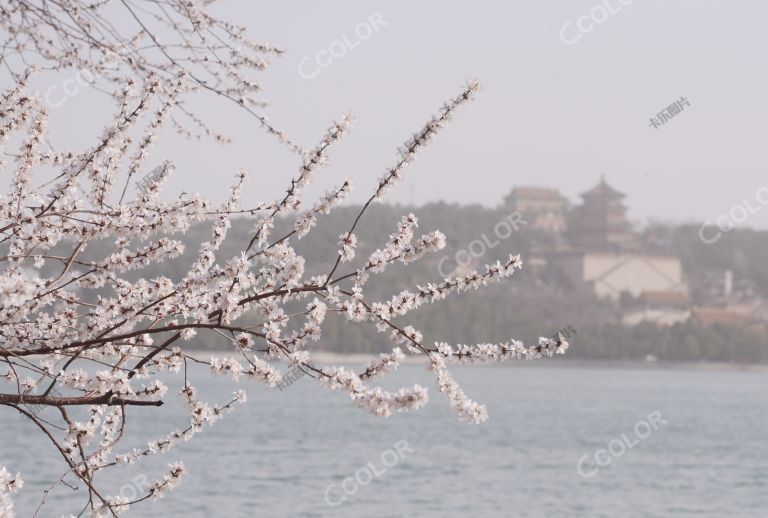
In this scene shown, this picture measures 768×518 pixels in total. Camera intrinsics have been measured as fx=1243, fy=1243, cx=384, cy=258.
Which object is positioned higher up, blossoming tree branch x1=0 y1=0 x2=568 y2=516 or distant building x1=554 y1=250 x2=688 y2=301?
distant building x1=554 y1=250 x2=688 y2=301

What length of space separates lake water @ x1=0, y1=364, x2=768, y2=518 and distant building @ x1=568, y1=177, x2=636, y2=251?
1945 inches

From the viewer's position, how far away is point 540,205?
131125 millimetres

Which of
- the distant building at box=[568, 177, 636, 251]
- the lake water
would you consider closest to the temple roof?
the distant building at box=[568, 177, 636, 251]

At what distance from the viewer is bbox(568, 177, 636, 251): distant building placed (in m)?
109

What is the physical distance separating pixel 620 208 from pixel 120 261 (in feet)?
372

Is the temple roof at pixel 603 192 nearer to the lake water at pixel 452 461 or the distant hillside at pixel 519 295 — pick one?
the distant hillside at pixel 519 295

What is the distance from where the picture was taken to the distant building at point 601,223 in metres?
109

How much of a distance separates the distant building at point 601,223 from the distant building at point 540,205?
21.4 ft

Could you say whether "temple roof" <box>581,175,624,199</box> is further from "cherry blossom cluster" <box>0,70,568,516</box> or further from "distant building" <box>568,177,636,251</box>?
"cherry blossom cluster" <box>0,70,568,516</box>

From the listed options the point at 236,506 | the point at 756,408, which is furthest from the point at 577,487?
the point at 756,408

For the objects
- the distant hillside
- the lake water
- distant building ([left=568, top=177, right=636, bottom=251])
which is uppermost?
distant building ([left=568, top=177, right=636, bottom=251])

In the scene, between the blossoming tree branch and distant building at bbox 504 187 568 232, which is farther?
distant building at bbox 504 187 568 232

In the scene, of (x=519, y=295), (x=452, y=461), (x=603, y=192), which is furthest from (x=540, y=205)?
(x=452, y=461)

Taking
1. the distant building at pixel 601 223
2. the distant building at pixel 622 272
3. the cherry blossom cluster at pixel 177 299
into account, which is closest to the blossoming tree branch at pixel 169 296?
the cherry blossom cluster at pixel 177 299
